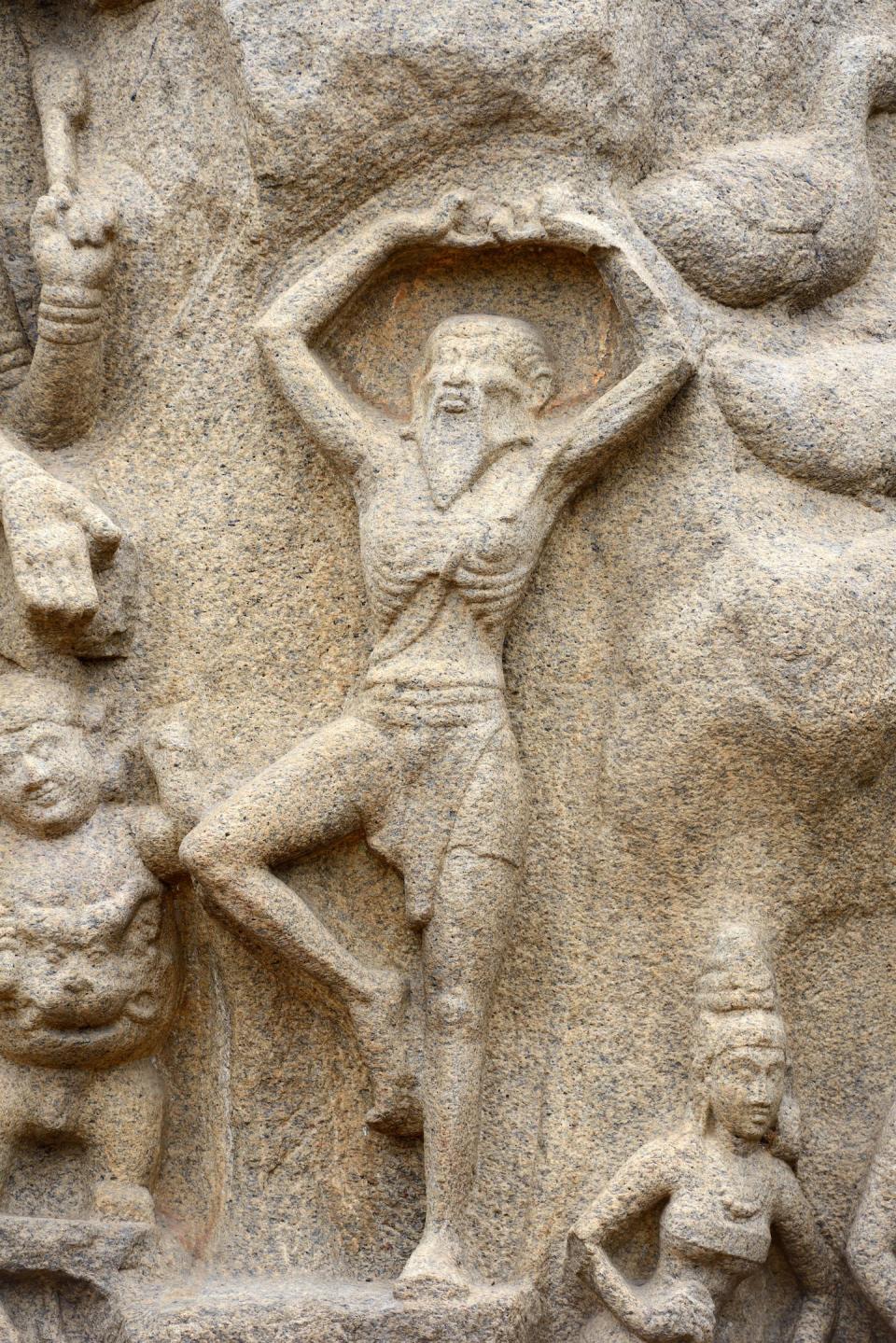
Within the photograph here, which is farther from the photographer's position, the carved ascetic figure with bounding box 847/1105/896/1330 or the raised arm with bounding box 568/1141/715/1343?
the carved ascetic figure with bounding box 847/1105/896/1330

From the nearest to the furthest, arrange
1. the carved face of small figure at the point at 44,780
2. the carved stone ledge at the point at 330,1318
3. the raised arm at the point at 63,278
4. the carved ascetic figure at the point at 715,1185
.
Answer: the carved stone ledge at the point at 330,1318, the carved ascetic figure at the point at 715,1185, the carved face of small figure at the point at 44,780, the raised arm at the point at 63,278

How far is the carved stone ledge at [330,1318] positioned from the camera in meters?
4.81

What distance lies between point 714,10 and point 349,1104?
2880 millimetres

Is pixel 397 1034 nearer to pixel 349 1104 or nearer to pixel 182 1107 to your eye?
pixel 349 1104

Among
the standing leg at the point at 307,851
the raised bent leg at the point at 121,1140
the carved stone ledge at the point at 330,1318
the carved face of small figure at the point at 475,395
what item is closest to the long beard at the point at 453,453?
the carved face of small figure at the point at 475,395

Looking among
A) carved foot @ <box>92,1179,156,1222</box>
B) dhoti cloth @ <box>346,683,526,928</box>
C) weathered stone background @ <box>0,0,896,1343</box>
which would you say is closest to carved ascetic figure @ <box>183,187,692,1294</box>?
dhoti cloth @ <box>346,683,526,928</box>

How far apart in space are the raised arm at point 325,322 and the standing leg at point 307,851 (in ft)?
2.29

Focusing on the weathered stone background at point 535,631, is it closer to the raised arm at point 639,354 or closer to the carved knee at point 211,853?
the raised arm at point 639,354

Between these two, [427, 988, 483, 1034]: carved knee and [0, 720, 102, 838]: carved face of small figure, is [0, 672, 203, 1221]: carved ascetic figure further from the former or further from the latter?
[427, 988, 483, 1034]: carved knee

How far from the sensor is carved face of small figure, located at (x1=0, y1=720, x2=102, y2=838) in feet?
16.5

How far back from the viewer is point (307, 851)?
5.01 meters

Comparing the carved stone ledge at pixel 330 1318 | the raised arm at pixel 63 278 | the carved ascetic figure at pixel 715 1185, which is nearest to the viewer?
the carved stone ledge at pixel 330 1318

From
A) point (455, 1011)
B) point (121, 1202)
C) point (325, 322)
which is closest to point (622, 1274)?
point (455, 1011)

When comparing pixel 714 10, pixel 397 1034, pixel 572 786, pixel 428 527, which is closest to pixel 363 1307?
pixel 397 1034
